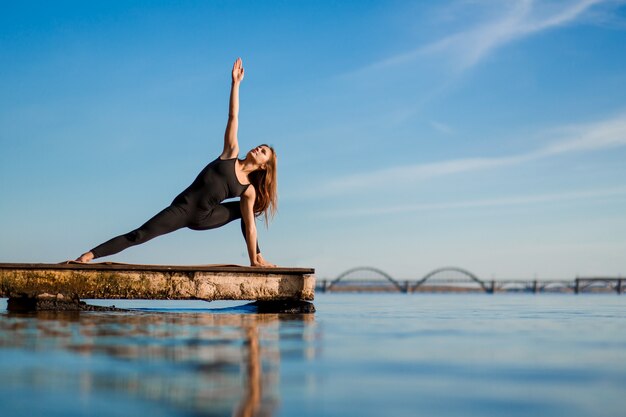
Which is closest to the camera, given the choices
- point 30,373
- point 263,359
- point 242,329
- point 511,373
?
point 30,373

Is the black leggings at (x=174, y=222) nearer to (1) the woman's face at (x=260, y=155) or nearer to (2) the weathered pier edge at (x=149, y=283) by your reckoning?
(2) the weathered pier edge at (x=149, y=283)

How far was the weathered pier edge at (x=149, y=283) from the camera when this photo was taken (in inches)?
286

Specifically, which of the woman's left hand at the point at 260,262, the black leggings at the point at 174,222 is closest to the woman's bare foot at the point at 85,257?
the black leggings at the point at 174,222

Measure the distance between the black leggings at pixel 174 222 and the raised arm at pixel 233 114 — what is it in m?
0.61

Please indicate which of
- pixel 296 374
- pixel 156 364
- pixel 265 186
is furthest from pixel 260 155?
pixel 296 374

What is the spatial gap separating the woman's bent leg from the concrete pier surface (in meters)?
0.18

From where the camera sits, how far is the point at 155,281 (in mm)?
7504

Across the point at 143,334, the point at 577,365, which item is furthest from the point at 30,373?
the point at 577,365

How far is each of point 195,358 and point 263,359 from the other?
0.99ft

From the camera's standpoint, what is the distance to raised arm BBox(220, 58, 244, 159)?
756 cm

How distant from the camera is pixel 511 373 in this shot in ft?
9.62

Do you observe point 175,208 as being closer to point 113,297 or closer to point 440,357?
point 113,297

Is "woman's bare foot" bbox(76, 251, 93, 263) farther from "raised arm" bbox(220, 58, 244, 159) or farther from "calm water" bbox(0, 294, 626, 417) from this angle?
"calm water" bbox(0, 294, 626, 417)

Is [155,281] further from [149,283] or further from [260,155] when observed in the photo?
[260,155]
